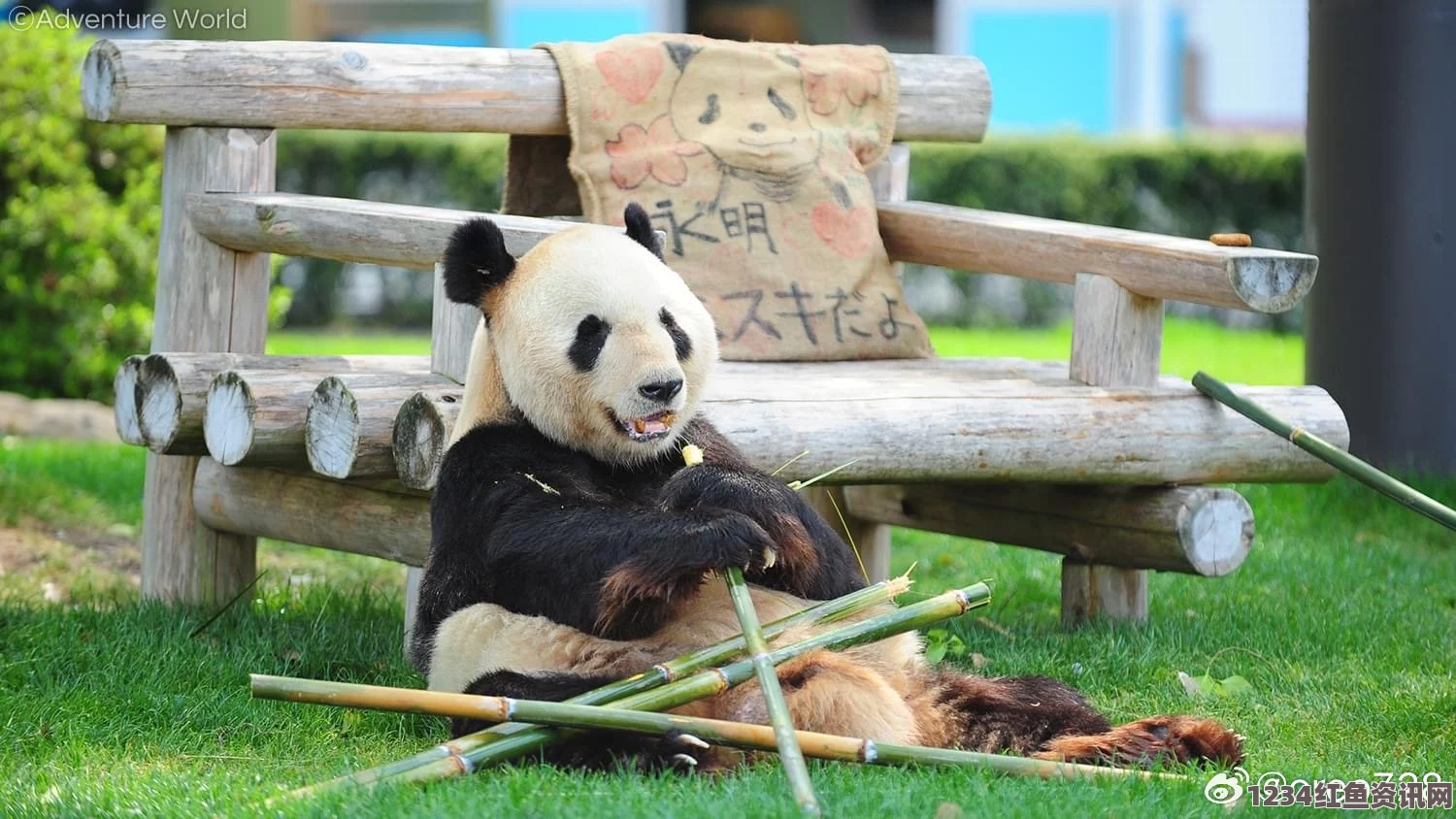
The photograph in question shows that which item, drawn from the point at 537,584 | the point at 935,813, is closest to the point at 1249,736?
the point at 935,813

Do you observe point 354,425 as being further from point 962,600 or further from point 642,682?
point 962,600

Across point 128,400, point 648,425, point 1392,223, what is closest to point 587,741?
point 648,425

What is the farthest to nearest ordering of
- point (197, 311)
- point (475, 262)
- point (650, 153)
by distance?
point (650, 153) → point (197, 311) → point (475, 262)

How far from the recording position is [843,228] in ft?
16.3

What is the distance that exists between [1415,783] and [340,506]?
2.58 m

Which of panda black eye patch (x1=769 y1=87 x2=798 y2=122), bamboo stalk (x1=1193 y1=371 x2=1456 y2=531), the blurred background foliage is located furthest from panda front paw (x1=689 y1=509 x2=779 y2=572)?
the blurred background foliage

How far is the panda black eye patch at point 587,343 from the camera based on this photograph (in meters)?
3.13

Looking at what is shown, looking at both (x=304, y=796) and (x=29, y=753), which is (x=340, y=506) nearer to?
(x=29, y=753)

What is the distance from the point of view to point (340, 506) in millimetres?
4312

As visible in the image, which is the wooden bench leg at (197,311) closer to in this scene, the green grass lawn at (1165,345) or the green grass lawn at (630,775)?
Answer: the green grass lawn at (630,775)

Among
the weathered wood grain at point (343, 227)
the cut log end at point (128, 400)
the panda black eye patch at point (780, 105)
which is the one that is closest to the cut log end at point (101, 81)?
the weathered wood grain at point (343, 227)

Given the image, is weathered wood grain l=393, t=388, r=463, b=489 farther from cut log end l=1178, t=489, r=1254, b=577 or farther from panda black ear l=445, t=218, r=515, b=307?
cut log end l=1178, t=489, r=1254, b=577

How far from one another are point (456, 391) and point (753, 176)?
4.83 ft

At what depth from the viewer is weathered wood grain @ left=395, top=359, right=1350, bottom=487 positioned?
12.8 ft
